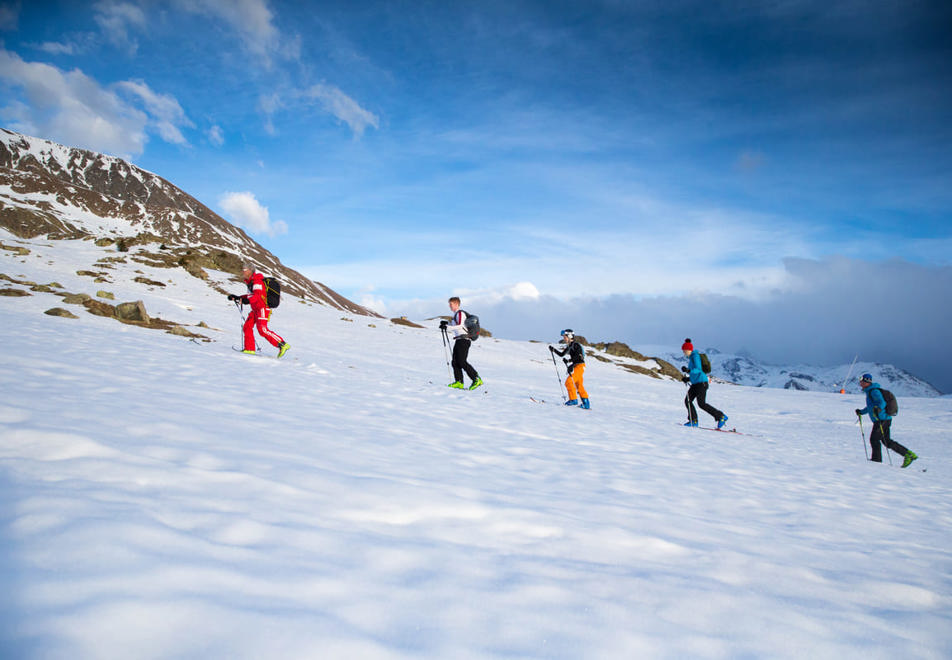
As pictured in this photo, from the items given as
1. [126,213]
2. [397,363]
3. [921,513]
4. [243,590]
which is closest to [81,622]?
[243,590]

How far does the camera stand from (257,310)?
12328mm

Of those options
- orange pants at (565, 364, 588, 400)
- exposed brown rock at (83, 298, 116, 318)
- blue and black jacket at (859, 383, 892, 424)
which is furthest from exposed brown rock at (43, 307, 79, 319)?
blue and black jacket at (859, 383, 892, 424)

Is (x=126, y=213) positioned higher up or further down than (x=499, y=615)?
higher up

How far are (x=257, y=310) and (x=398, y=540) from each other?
36.3 ft

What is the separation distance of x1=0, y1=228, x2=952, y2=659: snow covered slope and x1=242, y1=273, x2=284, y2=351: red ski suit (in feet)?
15.7

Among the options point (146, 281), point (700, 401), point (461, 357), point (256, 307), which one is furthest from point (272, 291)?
point (146, 281)

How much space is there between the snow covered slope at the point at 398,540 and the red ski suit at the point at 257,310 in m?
4.78

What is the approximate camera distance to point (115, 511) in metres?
2.48

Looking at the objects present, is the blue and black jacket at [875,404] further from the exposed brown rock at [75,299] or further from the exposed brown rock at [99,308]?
the exposed brown rock at [75,299]

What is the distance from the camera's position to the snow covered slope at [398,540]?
1859 millimetres

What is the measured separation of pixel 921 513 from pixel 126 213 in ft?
684

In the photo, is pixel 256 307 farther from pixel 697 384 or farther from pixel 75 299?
pixel 697 384

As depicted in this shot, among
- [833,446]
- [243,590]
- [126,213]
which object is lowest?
[833,446]

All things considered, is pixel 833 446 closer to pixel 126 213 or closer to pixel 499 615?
pixel 499 615
